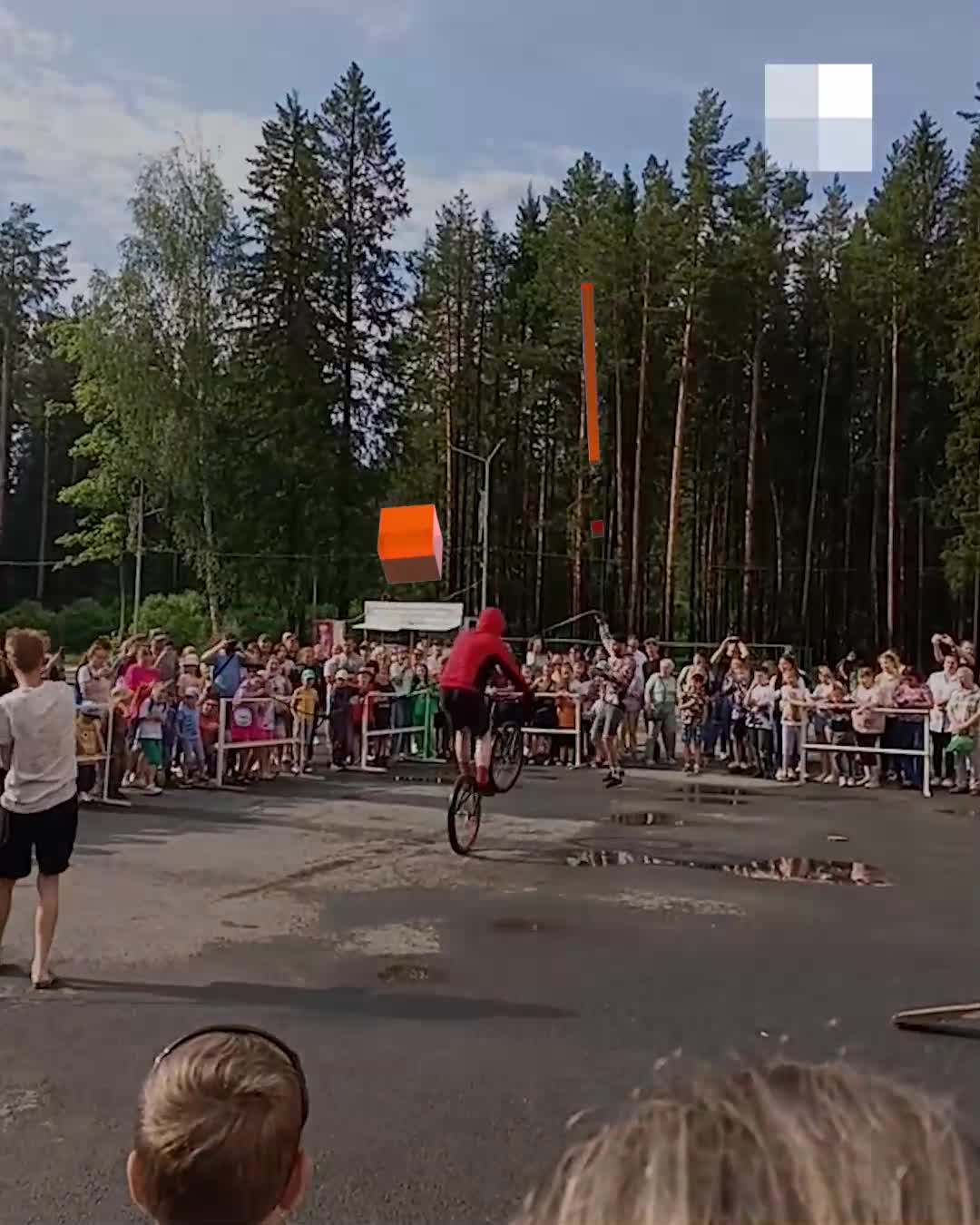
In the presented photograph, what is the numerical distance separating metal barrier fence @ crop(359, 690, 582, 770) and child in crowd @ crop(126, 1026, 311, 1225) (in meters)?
16.7

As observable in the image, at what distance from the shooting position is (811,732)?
1897 centimetres

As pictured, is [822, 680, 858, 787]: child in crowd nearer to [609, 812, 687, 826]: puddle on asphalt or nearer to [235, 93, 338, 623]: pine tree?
[609, 812, 687, 826]: puddle on asphalt

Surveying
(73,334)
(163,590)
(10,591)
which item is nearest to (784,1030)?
(73,334)

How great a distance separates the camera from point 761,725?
63.9ft

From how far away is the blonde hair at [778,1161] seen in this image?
0.83 m

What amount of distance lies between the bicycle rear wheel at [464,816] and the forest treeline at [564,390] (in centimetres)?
3320

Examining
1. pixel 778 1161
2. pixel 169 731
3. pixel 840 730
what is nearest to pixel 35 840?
pixel 778 1161

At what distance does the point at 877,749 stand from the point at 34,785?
44.5ft

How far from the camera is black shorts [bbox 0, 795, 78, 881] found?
6703mm

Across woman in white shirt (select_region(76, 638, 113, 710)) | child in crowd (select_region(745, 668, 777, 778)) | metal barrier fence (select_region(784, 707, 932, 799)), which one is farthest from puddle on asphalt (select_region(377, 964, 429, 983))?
child in crowd (select_region(745, 668, 777, 778))

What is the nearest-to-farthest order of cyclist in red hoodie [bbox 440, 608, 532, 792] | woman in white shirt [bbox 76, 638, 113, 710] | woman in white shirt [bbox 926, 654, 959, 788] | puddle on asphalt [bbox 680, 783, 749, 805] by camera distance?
cyclist in red hoodie [bbox 440, 608, 532, 792] → woman in white shirt [bbox 76, 638, 113, 710] → puddle on asphalt [bbox 680, 783, 749, 805] → woman in white shirt [bbox 926, 654, 959, 788]

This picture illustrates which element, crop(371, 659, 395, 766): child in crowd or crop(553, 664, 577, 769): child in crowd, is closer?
crop(371, 659, 395, 766): child in crowd

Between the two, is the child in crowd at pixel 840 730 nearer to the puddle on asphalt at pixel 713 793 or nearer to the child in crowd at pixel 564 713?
the puddle on asphalt at pixel 713 793

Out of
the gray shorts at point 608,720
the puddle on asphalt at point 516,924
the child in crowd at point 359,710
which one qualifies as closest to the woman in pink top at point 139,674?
the child in crowd at point 359,710
